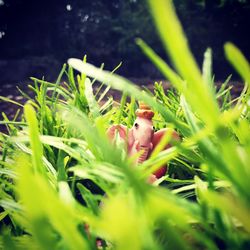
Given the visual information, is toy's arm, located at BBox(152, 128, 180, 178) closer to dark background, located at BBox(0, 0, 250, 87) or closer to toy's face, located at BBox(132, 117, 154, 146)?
toy's face, located at BBox(132, 117, 154, 146)

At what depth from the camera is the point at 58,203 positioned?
0.13m

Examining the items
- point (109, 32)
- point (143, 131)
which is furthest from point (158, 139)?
point (109, 32)

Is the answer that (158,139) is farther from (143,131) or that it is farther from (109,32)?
(109,32)

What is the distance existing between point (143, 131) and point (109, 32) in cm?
600

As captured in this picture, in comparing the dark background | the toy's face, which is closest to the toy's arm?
the toy's face

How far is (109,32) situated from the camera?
6.04 m

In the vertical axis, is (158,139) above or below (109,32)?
below

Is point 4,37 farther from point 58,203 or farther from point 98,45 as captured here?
point 58,203

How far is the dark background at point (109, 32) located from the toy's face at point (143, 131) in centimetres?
474

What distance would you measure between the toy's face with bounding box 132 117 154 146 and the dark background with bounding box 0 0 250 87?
4744 millimetres

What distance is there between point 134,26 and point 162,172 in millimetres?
5836

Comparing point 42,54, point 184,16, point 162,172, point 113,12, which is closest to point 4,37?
point 42,54

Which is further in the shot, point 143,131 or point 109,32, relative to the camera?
point 109,32

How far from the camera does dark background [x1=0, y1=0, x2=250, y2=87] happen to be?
537 cm
